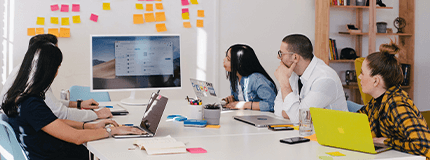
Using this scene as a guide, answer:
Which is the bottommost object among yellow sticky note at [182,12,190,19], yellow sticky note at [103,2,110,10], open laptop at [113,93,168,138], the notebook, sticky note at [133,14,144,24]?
the notebook

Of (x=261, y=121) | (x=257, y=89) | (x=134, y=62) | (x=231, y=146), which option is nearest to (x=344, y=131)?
(x=231, y=146)

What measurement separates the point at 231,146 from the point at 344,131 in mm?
413

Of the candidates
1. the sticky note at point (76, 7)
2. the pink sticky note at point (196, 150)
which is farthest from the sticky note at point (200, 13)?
the pink sticky note at point (196, 150)

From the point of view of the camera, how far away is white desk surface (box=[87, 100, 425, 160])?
1.33 metres

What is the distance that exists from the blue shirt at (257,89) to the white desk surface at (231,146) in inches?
28.7

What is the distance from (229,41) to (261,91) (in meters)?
1.67

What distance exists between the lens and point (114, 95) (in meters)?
4.02

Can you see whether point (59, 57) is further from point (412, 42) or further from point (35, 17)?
point (412, 42)

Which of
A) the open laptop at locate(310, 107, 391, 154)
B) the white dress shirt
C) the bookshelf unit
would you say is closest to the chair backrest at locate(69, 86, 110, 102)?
the white dress shirt

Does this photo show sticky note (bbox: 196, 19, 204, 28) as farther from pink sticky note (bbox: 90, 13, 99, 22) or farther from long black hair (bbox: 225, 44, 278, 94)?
long black hair (bbox: 225, 44, 278, 94)

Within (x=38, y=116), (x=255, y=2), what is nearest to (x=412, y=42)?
(x=255, y=2)

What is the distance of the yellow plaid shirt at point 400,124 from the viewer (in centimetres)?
135

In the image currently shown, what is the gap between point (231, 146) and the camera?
148 centimetres

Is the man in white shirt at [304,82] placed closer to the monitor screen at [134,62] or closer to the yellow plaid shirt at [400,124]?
the yellow plaid shirt at [400,124]
